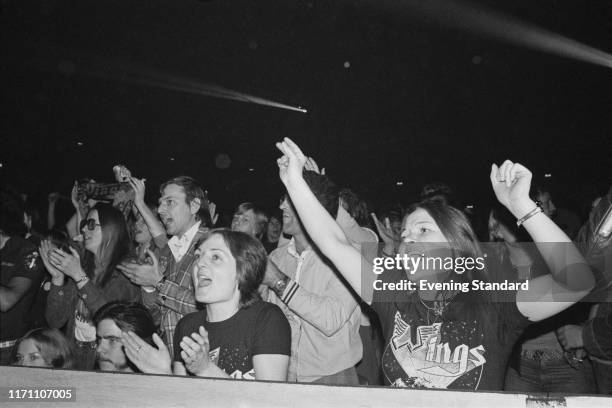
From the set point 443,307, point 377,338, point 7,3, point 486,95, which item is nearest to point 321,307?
point 443,307

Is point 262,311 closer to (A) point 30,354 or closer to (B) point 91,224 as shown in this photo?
(A) point 30,354

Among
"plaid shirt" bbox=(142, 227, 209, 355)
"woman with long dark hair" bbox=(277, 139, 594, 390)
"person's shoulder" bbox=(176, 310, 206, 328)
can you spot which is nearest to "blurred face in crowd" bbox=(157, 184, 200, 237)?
"plaid shirt" bbox=(142, 227, 209, 355)

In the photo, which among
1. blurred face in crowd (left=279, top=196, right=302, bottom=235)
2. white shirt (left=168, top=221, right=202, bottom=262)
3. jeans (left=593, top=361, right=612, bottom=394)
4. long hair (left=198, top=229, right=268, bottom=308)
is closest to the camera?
long hair (left=198, top=229, right=268, bottom=308)

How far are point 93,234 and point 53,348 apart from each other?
86cm

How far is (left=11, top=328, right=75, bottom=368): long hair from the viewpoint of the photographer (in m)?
2.75

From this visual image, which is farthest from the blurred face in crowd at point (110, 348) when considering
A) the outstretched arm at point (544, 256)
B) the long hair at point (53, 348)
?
the outstretched arm at point (544, 256)

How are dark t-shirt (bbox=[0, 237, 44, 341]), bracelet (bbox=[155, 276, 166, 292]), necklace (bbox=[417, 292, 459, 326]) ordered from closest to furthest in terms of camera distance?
1. necklace (bbox=[417, 292, 459, 326])
2. bracelet (bbox=[155, 276, 166, 292])
3. dark t-shirt (bbox=[0, 237, 44, 341])

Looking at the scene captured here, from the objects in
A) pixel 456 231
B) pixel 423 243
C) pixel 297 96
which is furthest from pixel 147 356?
pixel 297 96

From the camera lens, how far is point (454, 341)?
1.83 metres

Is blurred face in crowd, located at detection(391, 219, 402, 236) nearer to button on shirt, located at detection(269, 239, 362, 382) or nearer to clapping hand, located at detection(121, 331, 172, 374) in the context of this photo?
button on shirt, located at detection(269, 239, 362, 382)

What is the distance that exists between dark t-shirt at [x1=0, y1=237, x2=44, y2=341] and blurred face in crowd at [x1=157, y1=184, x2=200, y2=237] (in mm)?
965

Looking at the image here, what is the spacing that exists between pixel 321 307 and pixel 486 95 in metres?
11.9

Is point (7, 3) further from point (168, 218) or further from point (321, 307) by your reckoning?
point (321, 307)

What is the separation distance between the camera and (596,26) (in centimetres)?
835
